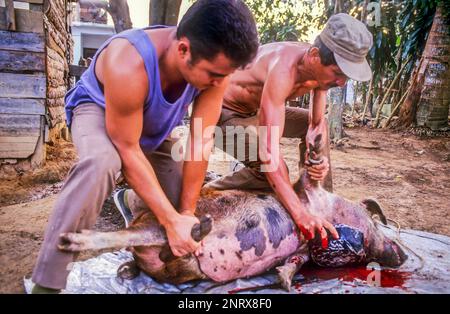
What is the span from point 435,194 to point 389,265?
233cm

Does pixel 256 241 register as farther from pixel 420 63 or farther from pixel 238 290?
pixel 420 63

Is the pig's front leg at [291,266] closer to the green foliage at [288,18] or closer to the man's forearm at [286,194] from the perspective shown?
the man's forearm at [286,194]

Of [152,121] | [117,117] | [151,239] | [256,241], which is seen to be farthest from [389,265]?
[117,117]

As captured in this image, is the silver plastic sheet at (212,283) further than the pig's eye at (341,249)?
No

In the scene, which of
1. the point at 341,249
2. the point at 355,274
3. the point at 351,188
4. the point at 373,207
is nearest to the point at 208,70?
the point at 341,249

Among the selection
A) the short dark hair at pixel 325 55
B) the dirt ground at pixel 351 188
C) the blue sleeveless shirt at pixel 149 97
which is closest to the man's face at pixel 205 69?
the blue sleeveless shirt at pixel 149 97

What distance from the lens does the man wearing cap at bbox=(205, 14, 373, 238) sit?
241cm

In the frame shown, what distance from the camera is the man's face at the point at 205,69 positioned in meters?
1.63

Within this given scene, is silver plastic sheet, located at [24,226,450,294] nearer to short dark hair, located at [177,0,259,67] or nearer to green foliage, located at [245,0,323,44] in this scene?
short dark hair, located at [177,0,259,67]

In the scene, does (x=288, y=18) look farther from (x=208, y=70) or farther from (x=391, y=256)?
(x=208, y=70)

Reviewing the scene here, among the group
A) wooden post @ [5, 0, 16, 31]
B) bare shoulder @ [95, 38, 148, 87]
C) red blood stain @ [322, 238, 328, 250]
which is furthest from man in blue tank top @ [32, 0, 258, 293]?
wooden post @ [5, 0, 16, 31]

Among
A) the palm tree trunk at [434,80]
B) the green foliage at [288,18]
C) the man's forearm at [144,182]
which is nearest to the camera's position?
the man's forearm at [144,182]

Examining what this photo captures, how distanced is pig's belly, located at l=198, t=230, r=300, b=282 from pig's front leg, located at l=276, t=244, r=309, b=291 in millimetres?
76

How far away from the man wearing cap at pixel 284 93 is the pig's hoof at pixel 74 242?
120 centimetres
